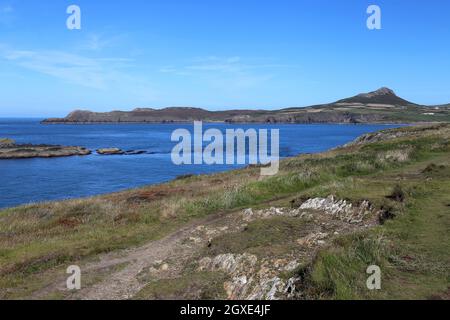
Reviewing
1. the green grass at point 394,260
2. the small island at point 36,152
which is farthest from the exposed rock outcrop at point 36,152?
the green grass at point 394,260

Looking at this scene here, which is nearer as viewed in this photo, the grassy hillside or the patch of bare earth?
the grassy hillside

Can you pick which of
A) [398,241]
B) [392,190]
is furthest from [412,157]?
[398,241]

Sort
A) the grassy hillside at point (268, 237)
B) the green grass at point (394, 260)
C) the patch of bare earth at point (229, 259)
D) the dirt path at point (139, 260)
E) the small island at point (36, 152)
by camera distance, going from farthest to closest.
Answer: the small island at point (36, 152)
the dirt path at point (139, 260)
the patch of bare earth at point (229, 259)
the grassy hillside at point (268, 237)
the green grass at point (394, 260)

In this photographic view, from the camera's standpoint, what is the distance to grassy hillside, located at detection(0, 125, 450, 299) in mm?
11305

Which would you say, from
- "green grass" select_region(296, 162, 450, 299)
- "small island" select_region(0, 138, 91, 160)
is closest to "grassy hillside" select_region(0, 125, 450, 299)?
"green grass" select_region(296, 162, 450, 299)

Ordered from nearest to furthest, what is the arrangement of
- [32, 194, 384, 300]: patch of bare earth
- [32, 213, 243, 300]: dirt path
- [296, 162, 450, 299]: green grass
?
1. [296, 162, 450, 299]: green grass
2. [32, 194, 384, 300]: patch of bare earth
3. [32, 213, 243, 300]: dirt path

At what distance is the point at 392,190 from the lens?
65.3 feet

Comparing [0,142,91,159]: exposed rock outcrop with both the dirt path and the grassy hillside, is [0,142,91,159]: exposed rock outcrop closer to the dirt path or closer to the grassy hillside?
the grassy hillside

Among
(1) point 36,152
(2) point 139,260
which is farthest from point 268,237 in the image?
(1) point 36,152

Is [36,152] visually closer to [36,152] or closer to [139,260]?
[36,152]

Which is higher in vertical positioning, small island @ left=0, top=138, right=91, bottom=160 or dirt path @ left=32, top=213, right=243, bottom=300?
dirt path @ left=32, top=213, right=243, bottom=300

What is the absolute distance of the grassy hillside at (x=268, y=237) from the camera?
11305 millimetres

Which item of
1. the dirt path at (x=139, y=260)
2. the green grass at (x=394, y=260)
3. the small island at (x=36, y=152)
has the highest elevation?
the green grass at (x=394, y=260)

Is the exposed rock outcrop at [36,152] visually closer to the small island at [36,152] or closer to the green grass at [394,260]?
the small island at [36,152]
